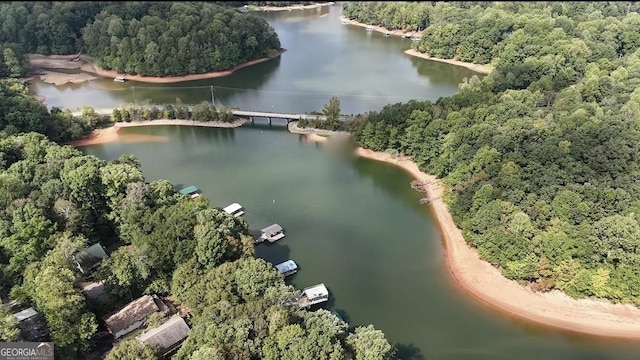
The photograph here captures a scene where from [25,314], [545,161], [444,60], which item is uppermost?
[444,60]

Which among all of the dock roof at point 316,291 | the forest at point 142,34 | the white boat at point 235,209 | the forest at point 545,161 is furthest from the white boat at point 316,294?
the forest at point 142,34

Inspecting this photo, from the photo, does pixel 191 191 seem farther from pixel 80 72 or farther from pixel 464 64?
pixel 464 64

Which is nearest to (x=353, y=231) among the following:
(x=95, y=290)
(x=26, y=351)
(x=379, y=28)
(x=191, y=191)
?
(x=191, y=191)

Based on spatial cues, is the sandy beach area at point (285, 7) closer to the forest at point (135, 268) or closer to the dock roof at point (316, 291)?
the forest at point (135, 268)

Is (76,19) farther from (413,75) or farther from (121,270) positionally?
(121,270)

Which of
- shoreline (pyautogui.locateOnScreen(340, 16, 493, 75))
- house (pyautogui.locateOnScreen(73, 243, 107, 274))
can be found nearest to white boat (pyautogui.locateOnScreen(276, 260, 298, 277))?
house (pyautogui.locateOnScreen(73, 243, 107, 274))

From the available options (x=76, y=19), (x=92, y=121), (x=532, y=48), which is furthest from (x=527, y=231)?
(x=76, y=19)
